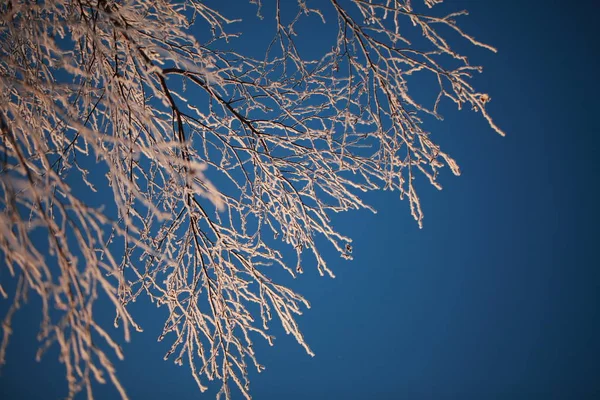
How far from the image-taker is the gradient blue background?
23109mm

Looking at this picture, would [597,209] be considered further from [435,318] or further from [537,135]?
[435,318]

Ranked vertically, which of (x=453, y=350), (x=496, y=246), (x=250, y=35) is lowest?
(x=453, y=350)

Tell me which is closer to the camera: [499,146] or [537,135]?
[537,135]

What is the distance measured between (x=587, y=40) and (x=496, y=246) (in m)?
16.4

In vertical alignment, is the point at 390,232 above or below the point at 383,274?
above

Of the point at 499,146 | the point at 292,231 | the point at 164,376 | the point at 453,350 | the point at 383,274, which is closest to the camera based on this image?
the point at 292,231

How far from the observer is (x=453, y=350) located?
26.3m

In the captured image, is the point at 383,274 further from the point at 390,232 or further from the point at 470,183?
the point at 470,183

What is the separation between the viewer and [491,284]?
29.3m

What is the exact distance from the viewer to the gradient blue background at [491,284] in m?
23.1

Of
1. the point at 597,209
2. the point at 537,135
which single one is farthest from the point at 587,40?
the point at 597,209

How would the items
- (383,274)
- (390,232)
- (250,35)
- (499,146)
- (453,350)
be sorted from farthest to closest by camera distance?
(250,35) → (390,232) → (383,274) → (499,146) → (453,350)

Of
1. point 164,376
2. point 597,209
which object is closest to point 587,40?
point 597,209

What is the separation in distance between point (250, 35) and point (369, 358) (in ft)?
124
